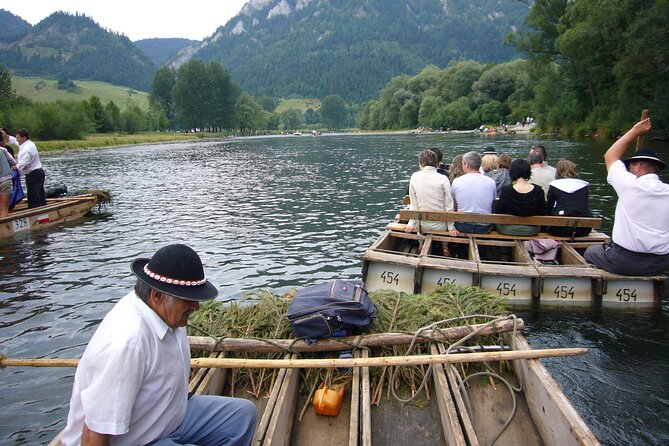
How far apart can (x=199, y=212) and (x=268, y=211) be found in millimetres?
3101

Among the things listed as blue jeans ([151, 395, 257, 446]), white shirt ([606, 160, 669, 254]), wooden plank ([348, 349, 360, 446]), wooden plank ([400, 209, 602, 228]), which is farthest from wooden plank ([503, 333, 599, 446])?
wooden plank ([400, 209, 602, 228])

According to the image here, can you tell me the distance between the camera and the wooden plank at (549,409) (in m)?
3.85

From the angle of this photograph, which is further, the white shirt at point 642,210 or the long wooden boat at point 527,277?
the long wooden boat at point 527,277

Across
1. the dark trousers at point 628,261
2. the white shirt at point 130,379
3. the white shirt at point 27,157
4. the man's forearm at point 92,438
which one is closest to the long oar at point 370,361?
the white shirt at point 130,379

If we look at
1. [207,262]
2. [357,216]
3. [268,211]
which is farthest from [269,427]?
[268,211]

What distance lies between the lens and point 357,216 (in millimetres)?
18938

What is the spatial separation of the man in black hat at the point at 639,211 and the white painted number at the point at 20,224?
1734cm

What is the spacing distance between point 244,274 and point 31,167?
9257 mm

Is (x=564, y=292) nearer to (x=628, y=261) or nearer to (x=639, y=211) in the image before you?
(x=628, y=261)

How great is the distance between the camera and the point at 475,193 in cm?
1059

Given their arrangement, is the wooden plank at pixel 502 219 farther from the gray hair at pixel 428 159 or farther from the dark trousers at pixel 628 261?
the dark trousers at pixel 628 261

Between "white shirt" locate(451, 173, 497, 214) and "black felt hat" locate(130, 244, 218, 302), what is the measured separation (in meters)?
8.42

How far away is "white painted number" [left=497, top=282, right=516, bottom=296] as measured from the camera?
8797 mm

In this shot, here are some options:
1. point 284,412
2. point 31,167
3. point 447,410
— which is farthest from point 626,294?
point 31,167
